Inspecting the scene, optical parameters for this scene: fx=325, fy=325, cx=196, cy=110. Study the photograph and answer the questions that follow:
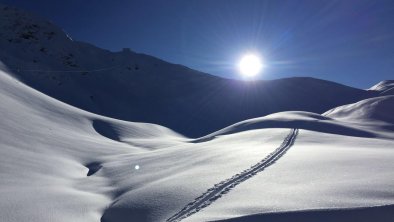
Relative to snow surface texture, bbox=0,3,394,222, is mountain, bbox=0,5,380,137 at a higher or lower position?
higher

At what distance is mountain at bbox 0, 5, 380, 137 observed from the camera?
5131 cm

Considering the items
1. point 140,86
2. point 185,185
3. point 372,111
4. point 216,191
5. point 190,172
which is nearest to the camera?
point 216,191

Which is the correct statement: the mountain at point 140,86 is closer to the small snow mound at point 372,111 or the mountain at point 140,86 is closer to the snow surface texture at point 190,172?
the small snow mound at point 372,111

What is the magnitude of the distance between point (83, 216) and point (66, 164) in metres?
5.68

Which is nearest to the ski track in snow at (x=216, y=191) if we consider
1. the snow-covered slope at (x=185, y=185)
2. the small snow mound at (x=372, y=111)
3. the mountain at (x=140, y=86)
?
the snow-covered slope at (x=185, y=185)

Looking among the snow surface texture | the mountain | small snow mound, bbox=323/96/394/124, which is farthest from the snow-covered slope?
the mountain

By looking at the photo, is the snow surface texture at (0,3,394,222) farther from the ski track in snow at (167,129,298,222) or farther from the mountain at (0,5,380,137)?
the mountain at (0,5,380,137)

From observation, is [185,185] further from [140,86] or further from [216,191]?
[140,86]

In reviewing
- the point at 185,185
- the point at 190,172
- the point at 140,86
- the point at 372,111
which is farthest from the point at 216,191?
the point at 140,86

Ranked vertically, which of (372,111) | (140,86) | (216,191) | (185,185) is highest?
(140,86)

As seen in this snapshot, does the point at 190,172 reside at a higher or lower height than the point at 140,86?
lower

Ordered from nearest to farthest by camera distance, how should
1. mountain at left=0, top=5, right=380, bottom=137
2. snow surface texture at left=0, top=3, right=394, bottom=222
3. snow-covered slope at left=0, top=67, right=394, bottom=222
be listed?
snow-covered slope at left=0, top=67, right=394, bottom=222 → snow surface texture at left=0, top=3, right=394, bottom=222 → mountain at left=0, top=5, right=380, bottom=137

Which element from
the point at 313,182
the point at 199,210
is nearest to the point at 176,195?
the point at 199,210

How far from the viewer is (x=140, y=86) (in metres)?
64.2
